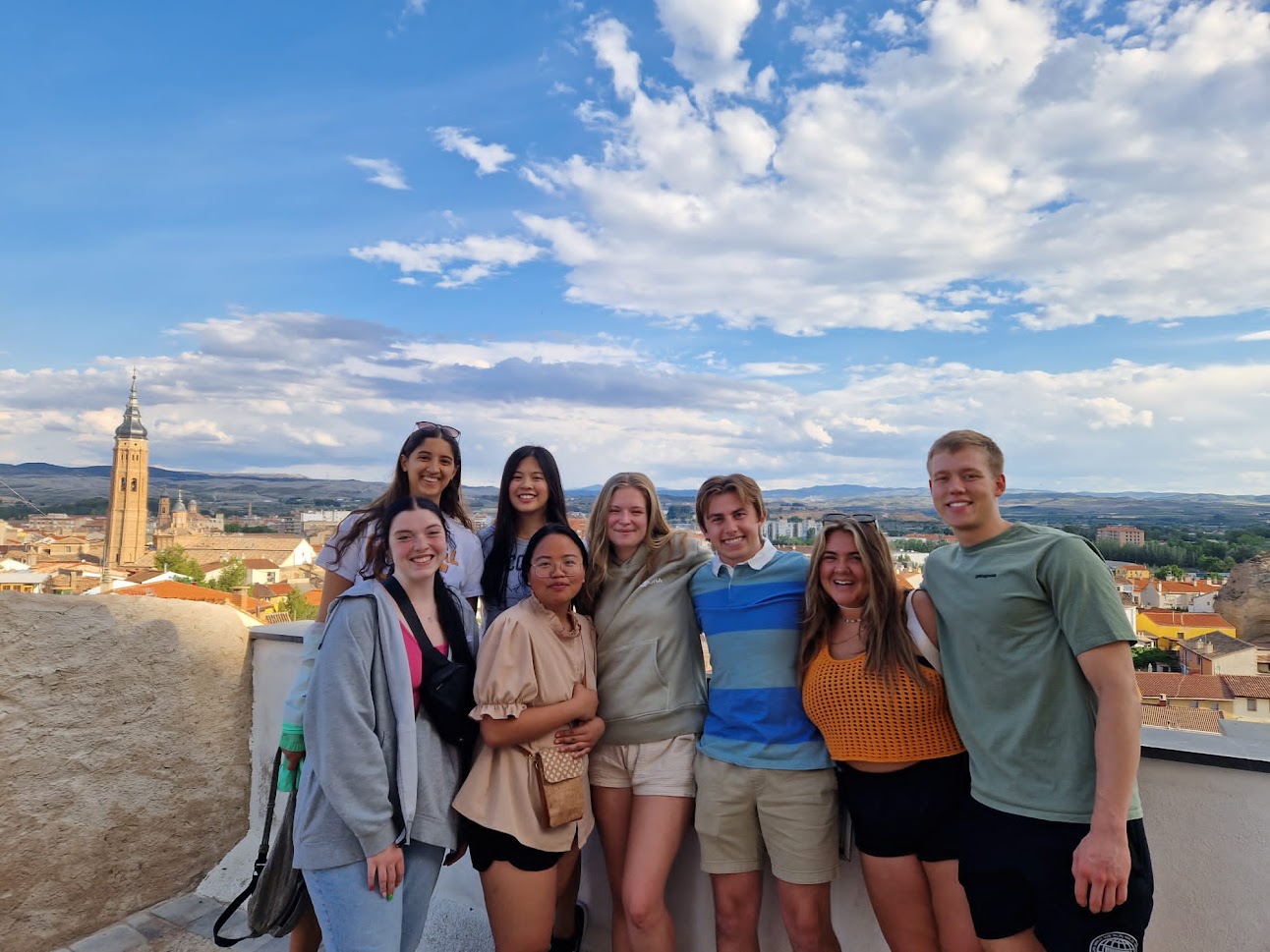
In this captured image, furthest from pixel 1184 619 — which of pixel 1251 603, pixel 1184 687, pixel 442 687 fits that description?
pixel 442 687

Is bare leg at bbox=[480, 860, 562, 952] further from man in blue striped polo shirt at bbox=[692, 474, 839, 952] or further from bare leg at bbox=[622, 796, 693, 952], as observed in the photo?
man in blue striped polo shirt at bbox=[692, 474, 839, 952]

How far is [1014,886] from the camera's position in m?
1.65

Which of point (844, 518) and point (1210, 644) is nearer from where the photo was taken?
point (844, 518)

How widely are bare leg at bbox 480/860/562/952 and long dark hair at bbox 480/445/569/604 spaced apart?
2.82ft

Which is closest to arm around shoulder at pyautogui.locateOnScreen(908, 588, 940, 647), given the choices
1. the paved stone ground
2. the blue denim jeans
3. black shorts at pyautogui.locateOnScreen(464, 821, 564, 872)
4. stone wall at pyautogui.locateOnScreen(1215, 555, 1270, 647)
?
black shorts at pyautogui.locateOnScreen(464, 821, 564, 872)

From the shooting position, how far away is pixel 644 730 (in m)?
2.16

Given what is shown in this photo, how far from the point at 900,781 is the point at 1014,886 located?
1.03ft

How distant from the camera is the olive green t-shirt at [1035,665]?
1575 millimetres

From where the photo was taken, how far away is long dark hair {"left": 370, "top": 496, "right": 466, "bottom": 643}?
6.71ft

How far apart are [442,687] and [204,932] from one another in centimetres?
197

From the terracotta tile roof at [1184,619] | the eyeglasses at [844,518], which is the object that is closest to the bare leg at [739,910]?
the eyeglasses at [844,518]

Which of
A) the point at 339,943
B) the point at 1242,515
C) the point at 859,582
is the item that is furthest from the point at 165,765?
the point at 1242,515

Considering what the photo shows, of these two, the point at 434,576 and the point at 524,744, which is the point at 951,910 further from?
the point at 434,576

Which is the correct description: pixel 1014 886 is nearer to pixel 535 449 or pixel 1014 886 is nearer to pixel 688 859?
pixel 688 859
